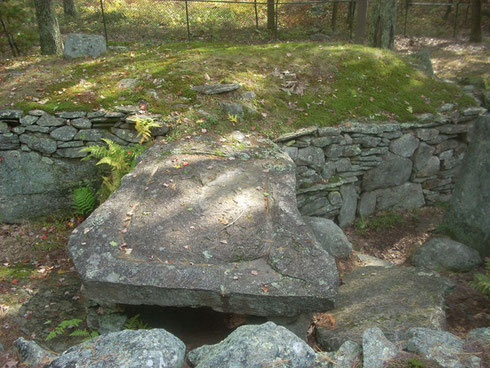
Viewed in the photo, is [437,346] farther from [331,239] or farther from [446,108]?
[446,108]

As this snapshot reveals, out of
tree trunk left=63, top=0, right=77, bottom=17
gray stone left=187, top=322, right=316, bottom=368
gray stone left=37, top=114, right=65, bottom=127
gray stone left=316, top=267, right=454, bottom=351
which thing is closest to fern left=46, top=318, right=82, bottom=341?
gray stone left=187, top=322, right=316, bottom=368

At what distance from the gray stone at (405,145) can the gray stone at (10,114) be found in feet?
22.1

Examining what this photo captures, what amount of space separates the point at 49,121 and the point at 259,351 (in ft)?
18.2

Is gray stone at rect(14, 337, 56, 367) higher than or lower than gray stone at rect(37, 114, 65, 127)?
lower

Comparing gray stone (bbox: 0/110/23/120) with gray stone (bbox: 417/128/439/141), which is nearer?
gray stone (bbox: 0/110/23/120)

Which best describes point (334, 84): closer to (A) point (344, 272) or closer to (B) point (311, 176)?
(B) point (311, 176)

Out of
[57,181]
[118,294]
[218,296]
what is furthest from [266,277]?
[57,181]

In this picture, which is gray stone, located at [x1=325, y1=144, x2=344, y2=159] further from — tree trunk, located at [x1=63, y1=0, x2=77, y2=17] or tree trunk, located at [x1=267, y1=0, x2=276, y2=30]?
tree trunk, located at [x1=63, y1=0, x2=77, y2=17]

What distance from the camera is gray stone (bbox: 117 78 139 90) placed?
722 cm

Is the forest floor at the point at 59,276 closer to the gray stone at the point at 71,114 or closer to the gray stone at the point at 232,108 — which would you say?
the gray stone at the point at 71,114

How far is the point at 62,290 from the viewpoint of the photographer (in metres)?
5.43

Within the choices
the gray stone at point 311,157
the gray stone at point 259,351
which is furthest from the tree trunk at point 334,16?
the gray stone at point 259,351

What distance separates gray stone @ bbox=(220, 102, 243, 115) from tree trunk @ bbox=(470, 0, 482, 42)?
10.9 m

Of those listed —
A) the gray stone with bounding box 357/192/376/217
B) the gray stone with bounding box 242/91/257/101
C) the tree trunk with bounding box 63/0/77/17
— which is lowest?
the gray stone with bounding box 357/192/376/217
